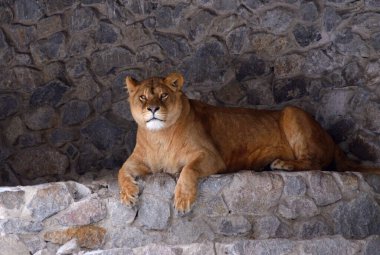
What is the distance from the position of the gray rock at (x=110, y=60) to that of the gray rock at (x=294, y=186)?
2.24m

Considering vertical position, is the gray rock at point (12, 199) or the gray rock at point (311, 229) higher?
the gray rock at point (12, 199)

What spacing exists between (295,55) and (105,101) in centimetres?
170

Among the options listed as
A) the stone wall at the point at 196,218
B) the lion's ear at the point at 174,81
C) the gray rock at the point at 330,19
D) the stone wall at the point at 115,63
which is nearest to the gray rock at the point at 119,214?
the stone wall at the point at 196,218

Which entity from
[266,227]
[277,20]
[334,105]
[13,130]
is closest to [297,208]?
[266,227]

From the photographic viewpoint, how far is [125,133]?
295 inches

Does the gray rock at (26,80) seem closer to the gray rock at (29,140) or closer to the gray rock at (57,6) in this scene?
the gray rock at (29,140)

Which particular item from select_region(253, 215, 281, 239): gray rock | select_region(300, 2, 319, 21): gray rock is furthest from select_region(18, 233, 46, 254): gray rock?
select_region(300, 2, 319, 21): gray rock

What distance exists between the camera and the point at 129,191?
5.68 meters

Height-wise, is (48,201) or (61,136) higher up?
(48,201)

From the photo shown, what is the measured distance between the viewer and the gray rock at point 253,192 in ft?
19.0

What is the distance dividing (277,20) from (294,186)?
6.31ft

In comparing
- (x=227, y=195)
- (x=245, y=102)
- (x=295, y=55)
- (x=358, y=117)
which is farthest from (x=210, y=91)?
(x=227, y=195)

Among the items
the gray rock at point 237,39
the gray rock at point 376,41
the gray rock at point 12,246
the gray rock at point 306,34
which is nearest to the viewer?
the gray rock at point 12,246

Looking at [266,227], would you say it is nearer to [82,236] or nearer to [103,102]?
[82,236]
